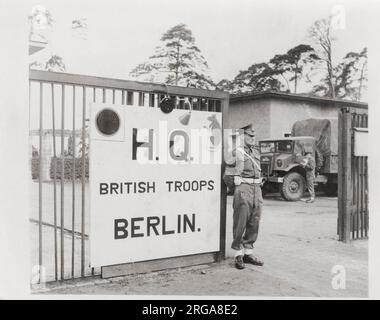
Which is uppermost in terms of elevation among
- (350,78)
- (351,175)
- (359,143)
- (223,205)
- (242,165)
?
(350,78)

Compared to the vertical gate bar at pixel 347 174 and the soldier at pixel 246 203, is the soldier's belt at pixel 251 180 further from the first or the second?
the vertical gate bar at pixel 347 174

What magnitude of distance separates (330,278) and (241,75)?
2659mm

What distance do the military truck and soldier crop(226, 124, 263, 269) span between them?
3.98m

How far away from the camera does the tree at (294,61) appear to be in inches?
188

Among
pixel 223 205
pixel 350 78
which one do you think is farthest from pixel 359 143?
pixel 223 205

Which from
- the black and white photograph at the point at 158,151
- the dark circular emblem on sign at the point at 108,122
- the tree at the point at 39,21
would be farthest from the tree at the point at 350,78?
the tree at the point at 39,21

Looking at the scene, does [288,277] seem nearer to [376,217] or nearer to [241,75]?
[376,217]

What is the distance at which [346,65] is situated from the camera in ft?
15.6

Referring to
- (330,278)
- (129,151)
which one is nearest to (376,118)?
(330,278)

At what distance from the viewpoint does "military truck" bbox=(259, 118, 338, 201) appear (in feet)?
28.1

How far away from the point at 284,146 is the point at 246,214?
550 cm

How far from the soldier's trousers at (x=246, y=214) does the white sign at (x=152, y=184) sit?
20 cm

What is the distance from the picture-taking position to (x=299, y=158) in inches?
364

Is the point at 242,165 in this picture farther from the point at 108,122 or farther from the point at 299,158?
the point at 299,158
